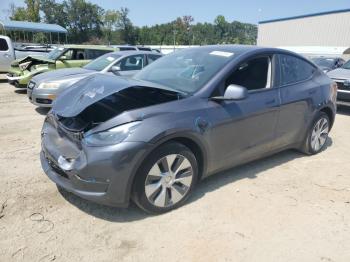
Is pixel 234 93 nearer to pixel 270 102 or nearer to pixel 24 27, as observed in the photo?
pixel 270 102

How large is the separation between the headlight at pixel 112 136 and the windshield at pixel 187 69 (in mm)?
914

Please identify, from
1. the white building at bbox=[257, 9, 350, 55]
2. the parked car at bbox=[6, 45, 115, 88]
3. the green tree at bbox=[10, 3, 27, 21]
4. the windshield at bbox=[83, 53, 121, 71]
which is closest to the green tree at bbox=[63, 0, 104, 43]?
the green tree at bbox=[10, 3, 27, 21]

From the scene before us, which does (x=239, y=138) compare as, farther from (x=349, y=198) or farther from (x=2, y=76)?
(x=2, y=76)

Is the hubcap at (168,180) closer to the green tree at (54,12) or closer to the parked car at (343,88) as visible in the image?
the parked car at (343,88)

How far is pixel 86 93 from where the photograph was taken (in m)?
3.62

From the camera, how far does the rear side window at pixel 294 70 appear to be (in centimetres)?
462

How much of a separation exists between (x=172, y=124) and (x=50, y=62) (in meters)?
8.16

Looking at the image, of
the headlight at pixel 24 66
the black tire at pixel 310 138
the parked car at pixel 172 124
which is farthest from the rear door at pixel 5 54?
the black tire at pixel 310 138

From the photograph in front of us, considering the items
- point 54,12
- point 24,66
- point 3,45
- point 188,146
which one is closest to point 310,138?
point 188,146

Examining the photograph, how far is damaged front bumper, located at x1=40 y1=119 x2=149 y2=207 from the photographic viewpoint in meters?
3.00

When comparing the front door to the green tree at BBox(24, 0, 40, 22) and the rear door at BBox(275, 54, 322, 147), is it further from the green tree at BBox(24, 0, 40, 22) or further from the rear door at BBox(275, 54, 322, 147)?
the green tree at BBox(24, 0, 40, 22)

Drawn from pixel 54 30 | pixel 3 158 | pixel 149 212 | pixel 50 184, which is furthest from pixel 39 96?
pixel 54 30

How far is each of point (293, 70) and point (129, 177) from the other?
295 cm

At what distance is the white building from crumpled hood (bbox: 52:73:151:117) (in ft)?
112
